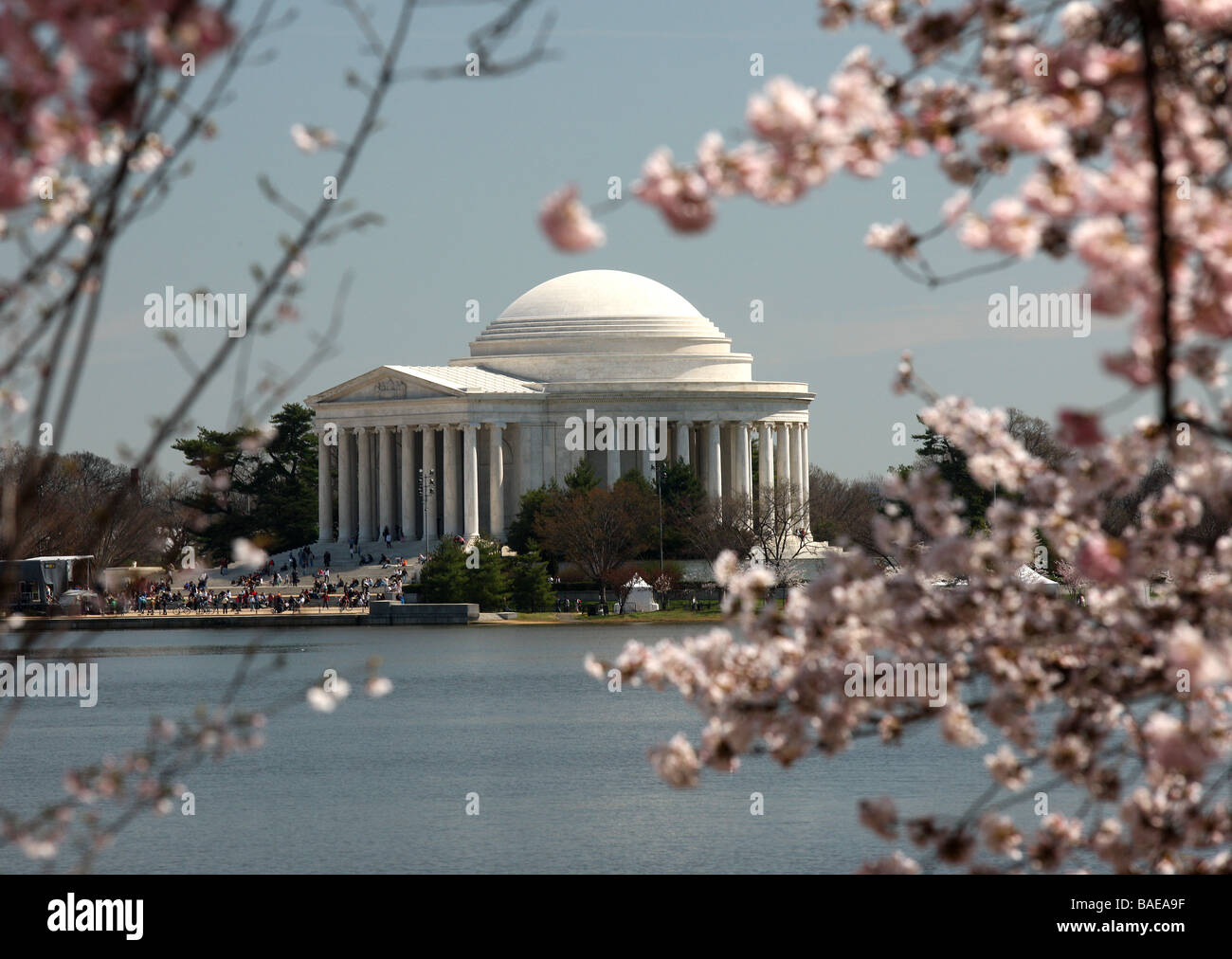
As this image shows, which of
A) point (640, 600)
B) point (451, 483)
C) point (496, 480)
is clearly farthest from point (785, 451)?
point (640, 600)

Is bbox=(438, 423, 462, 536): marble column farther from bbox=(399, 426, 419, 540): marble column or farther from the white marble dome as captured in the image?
the white marble dome

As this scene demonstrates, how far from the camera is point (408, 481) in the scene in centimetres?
14525

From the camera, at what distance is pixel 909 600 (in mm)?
8875

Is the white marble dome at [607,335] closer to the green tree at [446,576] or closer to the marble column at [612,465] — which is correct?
the marble column at [612,465]

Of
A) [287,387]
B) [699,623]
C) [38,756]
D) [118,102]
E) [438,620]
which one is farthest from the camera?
[438,620]

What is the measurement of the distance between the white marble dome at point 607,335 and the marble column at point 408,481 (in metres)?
10.3

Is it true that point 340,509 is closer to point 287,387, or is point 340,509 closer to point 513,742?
point 513,742

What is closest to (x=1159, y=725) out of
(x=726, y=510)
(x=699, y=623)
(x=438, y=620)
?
(x=699, y=623)

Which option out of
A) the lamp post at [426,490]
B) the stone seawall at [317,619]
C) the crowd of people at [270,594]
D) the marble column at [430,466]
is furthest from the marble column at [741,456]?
the stone seawall at [317,619]

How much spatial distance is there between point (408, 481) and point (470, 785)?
325 ft

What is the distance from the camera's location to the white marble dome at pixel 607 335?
488 feet

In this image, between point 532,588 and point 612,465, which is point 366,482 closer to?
point 612,465

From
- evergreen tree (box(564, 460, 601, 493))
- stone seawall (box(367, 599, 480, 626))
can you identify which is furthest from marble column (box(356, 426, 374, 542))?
stone seawall (box(367, 599, 480, 626))

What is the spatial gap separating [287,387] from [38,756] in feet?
160
